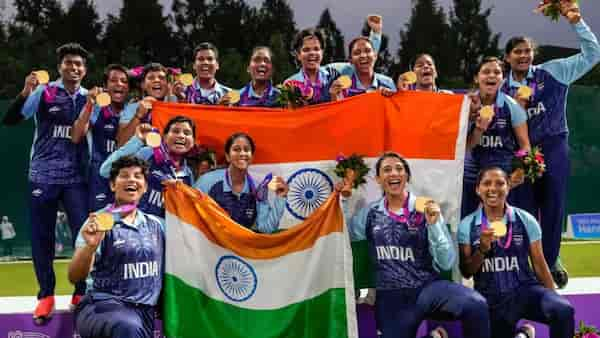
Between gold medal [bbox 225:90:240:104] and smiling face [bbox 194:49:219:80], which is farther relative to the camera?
smiling face [bbox 194:49:219:80]

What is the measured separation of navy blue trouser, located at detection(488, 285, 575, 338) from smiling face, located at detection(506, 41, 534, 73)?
1.84 metres

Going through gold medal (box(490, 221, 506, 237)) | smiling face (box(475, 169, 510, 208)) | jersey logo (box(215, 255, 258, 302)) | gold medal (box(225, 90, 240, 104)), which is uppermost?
gold medal (box(225, 90, 240, 104))

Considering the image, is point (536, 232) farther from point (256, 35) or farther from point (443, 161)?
point (256, 35)

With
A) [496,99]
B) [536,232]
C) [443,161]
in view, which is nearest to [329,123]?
[443,161]

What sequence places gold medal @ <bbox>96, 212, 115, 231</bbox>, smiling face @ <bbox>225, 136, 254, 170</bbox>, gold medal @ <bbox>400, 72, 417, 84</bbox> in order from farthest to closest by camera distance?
gold medal @ <bbox>400, 72, 417, 84</bbox> → smiling face @ <bbox>225, 136, 254, 170</bbox> → gold medal @ <bbox>96, 212, 115, 231</bbox>

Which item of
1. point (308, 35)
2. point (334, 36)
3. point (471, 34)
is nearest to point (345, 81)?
point (308, 35)

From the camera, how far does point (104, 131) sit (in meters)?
5.27

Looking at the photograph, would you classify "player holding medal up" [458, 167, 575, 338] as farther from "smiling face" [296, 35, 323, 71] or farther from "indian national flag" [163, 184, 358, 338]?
"smiling face" [296, 35, 323, 71]

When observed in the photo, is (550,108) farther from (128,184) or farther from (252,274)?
(128,184)

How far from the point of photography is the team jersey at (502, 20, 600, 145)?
17.5 ft

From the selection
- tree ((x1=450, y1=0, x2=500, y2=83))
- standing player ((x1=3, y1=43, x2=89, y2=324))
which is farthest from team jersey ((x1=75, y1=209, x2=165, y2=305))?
tree ((x1=450, y1=0, x2=500, y2=83))

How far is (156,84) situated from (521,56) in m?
2.89

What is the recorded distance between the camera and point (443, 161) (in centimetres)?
504

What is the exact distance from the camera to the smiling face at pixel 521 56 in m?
5.31
